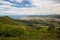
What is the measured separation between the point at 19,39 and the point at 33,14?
0.48m

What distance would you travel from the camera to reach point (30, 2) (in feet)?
7.16

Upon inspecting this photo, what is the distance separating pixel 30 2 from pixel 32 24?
1.26 ft

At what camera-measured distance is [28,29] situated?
6.90ft

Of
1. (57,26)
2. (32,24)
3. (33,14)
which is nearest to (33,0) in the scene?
(33,14)

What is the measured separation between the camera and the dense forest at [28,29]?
204cm

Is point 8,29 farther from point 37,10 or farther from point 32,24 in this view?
point 37,10

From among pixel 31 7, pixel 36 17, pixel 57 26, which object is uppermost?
pixel 31 7

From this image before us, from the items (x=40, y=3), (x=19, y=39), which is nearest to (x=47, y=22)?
(x=40, y=3)

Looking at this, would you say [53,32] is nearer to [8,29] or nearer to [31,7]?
[31,7]

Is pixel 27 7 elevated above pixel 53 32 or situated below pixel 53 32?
above

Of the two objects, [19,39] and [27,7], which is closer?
[19,39]

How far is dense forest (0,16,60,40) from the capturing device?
6.68 ft

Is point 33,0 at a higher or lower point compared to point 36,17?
higher

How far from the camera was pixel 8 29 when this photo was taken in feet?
6.80
